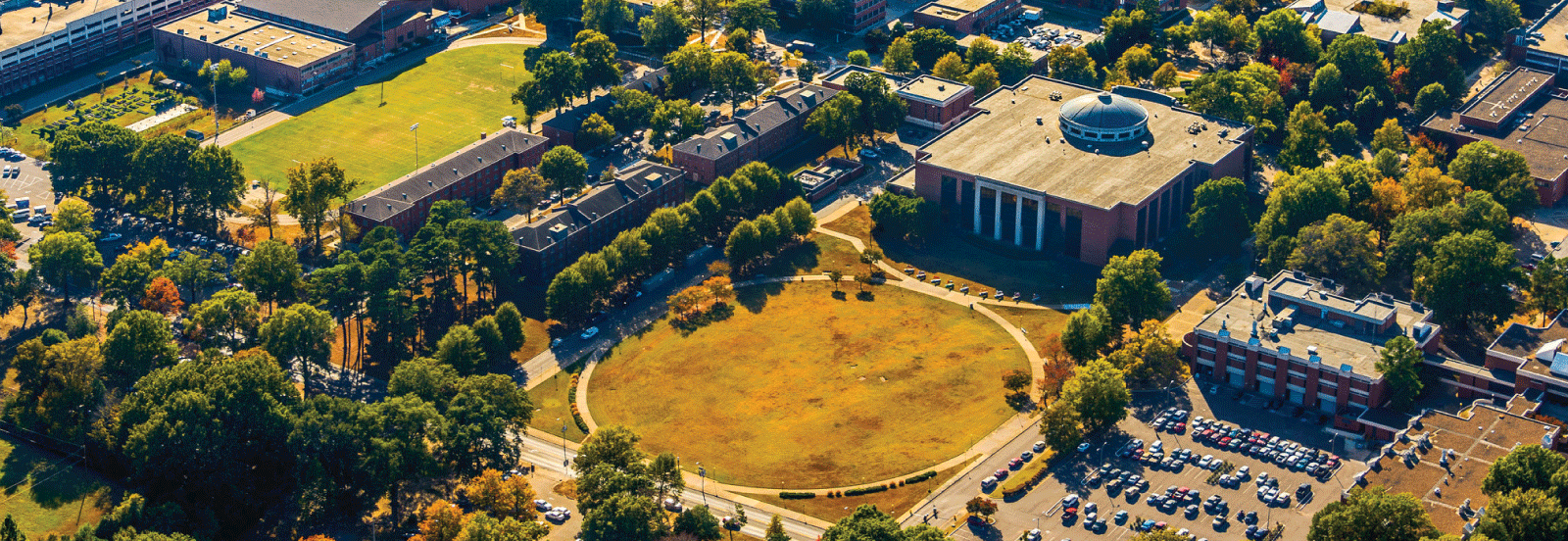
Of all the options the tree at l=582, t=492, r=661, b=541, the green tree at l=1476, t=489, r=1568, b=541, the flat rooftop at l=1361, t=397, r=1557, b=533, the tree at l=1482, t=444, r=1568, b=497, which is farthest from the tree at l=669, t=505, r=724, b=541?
the tree at l=1482, t=444, r=1568, b=497

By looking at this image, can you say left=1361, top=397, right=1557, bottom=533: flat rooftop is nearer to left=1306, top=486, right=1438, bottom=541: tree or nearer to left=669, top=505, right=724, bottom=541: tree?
left=1306, top=486, right=1438, bottom=541: tree

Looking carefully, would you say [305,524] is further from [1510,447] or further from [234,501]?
[1510,447]

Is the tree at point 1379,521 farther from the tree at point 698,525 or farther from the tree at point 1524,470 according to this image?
the tree at point 698,525

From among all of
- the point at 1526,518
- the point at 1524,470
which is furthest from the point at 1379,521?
the point at 1524,470

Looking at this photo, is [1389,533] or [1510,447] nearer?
[1389,533]

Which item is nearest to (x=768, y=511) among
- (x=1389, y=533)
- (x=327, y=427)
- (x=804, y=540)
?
(x=804, y=540)

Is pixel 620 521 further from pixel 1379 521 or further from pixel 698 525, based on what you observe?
pixel 1379 521

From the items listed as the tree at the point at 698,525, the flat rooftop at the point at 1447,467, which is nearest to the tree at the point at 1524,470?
the flat rooftop at the point at 1447,467
